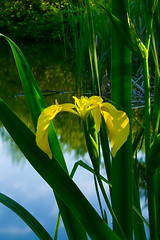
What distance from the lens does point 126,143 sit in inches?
19.2

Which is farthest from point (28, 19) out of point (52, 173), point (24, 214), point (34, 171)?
point (52, 173)

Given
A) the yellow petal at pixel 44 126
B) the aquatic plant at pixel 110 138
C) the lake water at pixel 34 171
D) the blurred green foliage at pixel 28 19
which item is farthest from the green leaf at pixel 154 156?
the blurred green foliage at pixel 28 19

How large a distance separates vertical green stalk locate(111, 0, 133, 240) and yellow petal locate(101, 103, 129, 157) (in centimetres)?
10

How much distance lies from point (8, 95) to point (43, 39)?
6.92m

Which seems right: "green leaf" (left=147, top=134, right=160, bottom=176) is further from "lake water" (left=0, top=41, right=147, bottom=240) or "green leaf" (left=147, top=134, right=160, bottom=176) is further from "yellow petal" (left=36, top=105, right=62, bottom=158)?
"lake water" (left=0, top=41, right=147, bottom=240)

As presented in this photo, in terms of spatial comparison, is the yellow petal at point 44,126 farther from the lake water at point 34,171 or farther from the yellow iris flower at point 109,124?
the lake water at point 34,171

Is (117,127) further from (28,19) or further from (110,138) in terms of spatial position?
(28,19)

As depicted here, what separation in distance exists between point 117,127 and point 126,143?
11 centimetres

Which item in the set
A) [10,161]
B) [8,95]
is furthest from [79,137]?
[8,95]

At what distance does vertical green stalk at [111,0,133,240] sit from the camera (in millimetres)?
484

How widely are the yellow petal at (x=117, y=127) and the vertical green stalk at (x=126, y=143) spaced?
0.32ft

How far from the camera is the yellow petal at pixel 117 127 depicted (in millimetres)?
376

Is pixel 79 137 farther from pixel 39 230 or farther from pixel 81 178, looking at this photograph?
pixel 39 230

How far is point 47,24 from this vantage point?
912 cm
